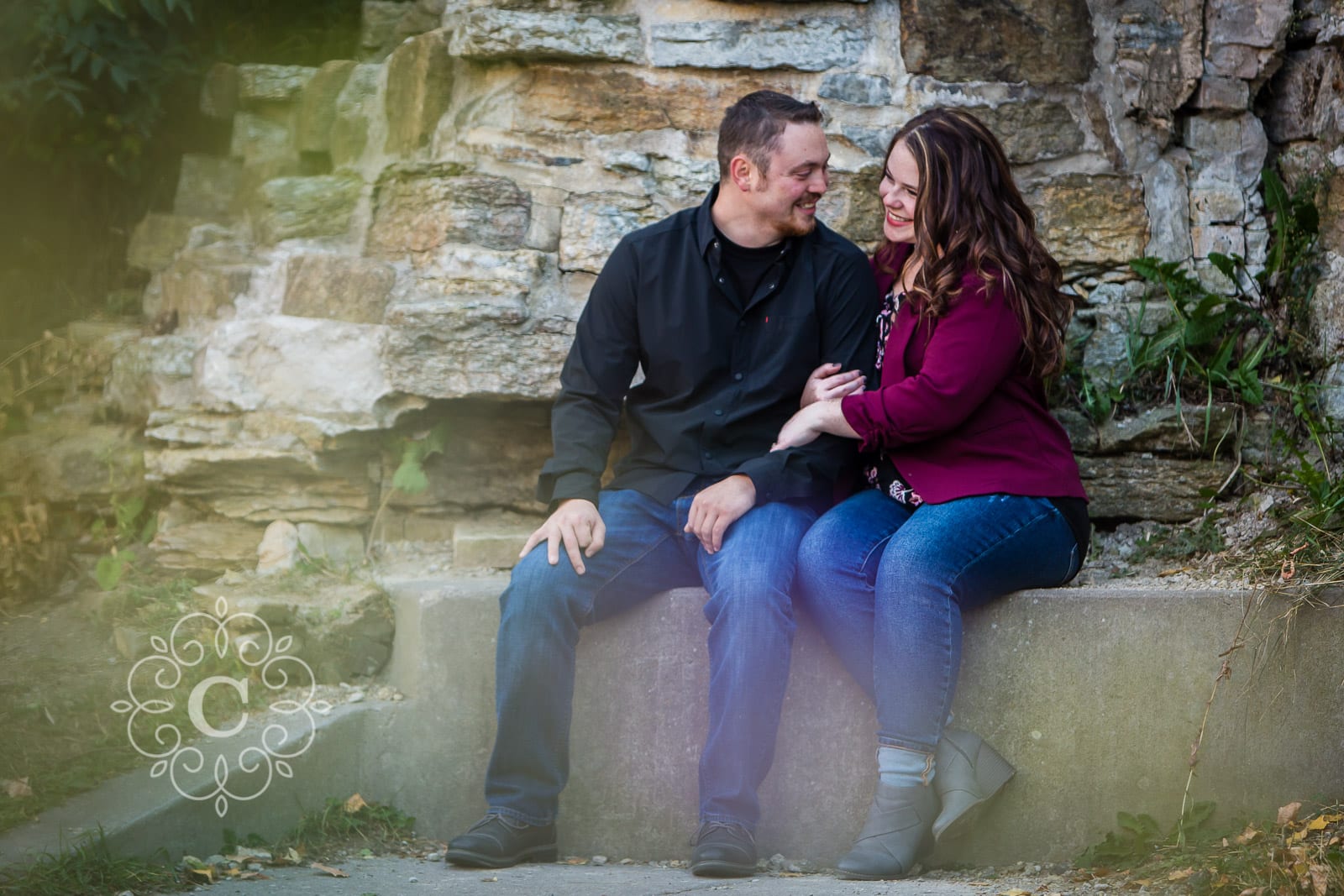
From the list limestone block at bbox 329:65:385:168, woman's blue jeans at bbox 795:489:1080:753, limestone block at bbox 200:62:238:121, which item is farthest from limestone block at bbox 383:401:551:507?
limestone block at bbox 200:62:238:121

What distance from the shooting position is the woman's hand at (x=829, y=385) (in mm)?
2795

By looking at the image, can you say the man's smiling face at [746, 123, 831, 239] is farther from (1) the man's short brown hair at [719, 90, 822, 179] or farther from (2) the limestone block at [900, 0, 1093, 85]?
(2) the limestone block at [900, 0, 1093, 85]

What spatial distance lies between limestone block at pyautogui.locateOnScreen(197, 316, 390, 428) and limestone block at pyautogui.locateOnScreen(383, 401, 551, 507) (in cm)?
24

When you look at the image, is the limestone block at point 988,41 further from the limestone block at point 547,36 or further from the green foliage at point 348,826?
the green foliage at point 348,826

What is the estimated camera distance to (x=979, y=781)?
252cm

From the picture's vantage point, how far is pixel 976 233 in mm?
2689

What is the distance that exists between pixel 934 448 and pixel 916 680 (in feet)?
1.78

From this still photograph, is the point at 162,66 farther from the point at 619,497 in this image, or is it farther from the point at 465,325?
the point at 619,497

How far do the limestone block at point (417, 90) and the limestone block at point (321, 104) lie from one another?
178 mm

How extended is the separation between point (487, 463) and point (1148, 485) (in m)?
1.82

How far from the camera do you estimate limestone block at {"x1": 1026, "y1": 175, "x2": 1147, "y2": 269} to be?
11.1 ft

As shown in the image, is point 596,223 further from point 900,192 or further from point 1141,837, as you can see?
point 1141,837

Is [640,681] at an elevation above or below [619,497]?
below

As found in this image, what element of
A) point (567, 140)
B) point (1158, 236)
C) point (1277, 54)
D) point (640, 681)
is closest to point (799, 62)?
point (567, 140)
